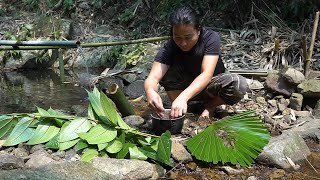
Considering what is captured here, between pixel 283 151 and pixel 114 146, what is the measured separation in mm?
1110

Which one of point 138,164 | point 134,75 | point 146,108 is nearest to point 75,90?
point 134,75

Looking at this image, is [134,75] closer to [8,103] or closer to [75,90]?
[75,90]

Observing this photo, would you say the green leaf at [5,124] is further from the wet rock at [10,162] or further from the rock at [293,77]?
the rock at [293,77]

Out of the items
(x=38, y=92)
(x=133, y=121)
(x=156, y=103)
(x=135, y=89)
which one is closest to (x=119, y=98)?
(x=133, y=121)

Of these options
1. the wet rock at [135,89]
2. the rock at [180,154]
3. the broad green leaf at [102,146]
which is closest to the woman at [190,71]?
the rock at [180,154]

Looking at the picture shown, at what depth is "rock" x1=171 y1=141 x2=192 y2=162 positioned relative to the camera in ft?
8.67

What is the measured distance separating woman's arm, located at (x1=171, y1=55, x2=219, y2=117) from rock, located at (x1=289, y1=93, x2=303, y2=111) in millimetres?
1013

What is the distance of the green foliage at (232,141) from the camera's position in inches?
101

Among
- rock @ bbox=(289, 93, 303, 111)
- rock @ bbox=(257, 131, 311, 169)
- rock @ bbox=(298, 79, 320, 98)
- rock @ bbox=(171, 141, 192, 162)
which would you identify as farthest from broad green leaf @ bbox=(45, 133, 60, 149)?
rock @ bbox=(298, 79, 320, 98)

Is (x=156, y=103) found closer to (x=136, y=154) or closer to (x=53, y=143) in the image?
(x=136, y=154)

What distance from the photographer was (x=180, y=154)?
266 centimetres

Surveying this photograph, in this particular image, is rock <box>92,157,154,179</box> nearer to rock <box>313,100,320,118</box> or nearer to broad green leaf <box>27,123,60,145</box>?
broad green leaf <box>27,123,60,145</box>

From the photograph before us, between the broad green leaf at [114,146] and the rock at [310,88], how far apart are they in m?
1.92

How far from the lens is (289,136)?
2779 mm
